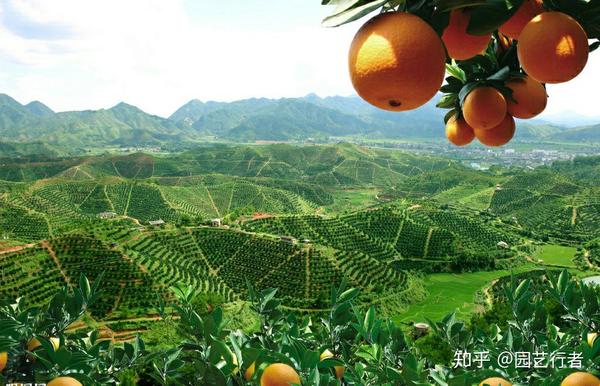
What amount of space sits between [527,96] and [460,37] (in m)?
0.76

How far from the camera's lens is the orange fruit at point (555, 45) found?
130cm

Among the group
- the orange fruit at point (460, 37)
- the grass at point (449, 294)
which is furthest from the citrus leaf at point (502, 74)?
the grass at point (449, 294)

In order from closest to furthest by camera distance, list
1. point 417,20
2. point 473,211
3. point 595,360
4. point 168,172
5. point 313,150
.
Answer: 1. point 417,20
2. point 595,360
3. point 473,211
4. point 168,172
5. point 313,150

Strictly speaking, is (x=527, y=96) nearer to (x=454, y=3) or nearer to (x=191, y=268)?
(x=454, y=3)

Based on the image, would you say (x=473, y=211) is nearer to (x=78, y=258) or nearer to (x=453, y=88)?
(x=78, y=258)

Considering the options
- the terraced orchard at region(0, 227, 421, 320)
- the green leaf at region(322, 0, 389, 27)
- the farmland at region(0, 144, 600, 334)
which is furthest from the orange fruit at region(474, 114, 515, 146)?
the terraced orchard at region(0, 227, 421, 320)

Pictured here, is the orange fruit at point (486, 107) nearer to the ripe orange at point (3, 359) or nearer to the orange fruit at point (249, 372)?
the orange fruit at point (249, 372)

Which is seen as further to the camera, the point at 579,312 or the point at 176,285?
the point at 579,312

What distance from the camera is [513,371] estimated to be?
132 inches

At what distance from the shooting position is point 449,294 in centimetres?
5316

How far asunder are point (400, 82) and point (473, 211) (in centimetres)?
9858

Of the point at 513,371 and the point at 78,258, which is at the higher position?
the point at 513,371

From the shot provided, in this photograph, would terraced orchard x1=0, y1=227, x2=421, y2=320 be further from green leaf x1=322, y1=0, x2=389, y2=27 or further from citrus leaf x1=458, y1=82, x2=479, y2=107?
green leaf x1=322, y1=0, x2=389, y2=27

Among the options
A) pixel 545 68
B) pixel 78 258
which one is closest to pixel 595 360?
pixel 545 68
